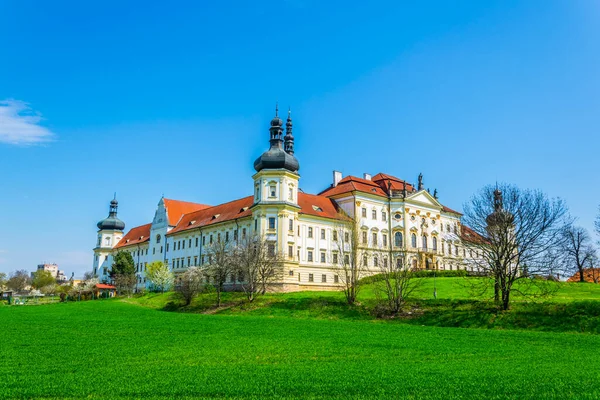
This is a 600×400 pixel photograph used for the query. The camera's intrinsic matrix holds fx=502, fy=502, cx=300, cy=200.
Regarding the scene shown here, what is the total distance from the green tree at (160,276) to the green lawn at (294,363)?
3819 centimetres

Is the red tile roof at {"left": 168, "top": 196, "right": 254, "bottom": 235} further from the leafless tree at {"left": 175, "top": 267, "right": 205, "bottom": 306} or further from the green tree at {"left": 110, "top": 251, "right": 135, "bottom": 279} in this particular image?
the leafless tree at {"left": 175, "top": 267, "right": 205, "bottom": 306}

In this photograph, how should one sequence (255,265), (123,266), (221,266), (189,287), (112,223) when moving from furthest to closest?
(112,223) → (123,266) → (221,266) → (189,287) → (255,265)

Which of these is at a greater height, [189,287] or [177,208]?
[177,208]

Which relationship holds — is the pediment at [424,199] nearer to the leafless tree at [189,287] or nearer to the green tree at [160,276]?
the leafless tree at [189,287]

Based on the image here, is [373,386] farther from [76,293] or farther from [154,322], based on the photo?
[76,293]

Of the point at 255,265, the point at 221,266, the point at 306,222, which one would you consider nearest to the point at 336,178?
the point at 306,222

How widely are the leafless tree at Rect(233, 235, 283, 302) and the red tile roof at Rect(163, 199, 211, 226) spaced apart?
101 feet

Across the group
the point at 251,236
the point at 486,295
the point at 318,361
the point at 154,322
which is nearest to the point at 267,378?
the point at 318,361

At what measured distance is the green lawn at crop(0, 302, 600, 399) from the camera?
467 inches

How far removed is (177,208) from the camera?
83.4 m

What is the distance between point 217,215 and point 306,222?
16.0 m

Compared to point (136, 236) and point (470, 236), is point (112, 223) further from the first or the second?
point (470, 236)

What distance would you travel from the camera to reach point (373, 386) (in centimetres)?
1241

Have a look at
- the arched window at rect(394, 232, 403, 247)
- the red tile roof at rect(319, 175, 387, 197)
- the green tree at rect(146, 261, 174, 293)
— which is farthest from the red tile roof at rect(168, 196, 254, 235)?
the arched window at rect(394, 232, 403, 247)
